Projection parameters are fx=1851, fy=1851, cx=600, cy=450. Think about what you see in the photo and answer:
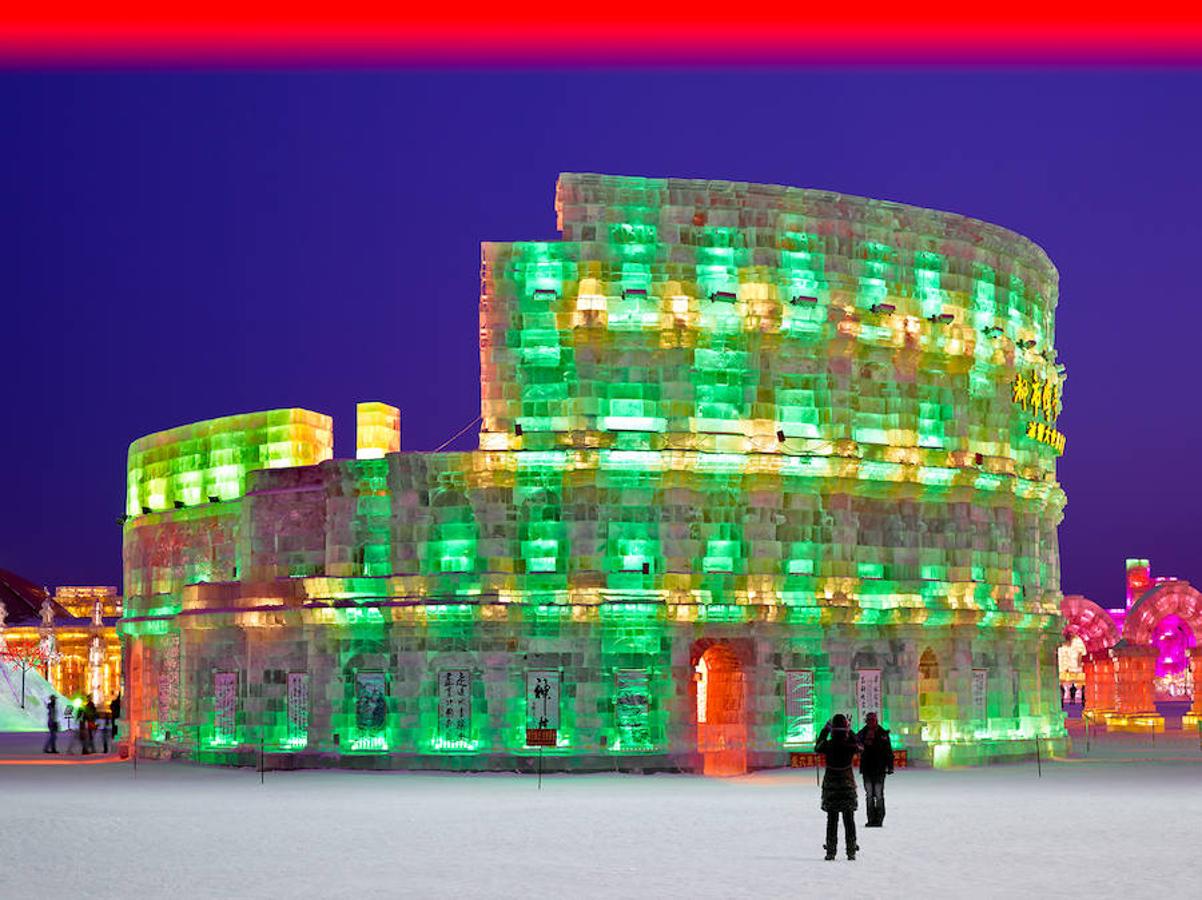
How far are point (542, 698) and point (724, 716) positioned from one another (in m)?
4.82

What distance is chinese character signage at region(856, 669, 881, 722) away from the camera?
155 ft

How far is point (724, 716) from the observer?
46.1 metres

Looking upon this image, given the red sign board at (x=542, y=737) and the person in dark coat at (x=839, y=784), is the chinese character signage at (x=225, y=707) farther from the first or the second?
the person in dark coat at (x=839, y=784)

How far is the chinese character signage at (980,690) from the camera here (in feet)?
164

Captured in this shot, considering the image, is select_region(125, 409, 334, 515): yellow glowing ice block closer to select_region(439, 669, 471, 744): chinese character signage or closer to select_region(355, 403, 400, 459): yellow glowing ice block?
select_region(355, 403, 400, 459): yellow glowing ice block

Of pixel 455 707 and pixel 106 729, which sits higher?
pixel 455 707

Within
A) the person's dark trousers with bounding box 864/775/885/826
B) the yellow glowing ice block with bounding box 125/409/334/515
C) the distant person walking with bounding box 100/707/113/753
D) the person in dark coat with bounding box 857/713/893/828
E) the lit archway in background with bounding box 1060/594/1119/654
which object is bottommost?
→ the distant person walking with bounding box 100/707/113/753

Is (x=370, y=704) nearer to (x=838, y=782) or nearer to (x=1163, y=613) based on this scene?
(x=838, y=782)

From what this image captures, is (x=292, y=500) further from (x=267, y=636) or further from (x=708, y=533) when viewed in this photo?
(x=708, y=533)

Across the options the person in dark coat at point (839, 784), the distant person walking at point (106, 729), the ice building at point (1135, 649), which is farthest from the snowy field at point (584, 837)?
the ice building at point (1135, 649)

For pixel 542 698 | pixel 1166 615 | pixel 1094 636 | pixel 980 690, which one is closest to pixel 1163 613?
pixel 1166 615

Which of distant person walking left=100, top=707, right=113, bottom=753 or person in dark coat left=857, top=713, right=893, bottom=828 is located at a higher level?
person in dark coat left=857, top=713, right=893, bottom=828

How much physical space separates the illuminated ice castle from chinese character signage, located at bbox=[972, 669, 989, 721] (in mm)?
180

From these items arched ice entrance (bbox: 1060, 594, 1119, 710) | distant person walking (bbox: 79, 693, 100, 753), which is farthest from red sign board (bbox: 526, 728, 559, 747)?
arched ice entrance (bbox: 1060, 594, 1119, 710)
